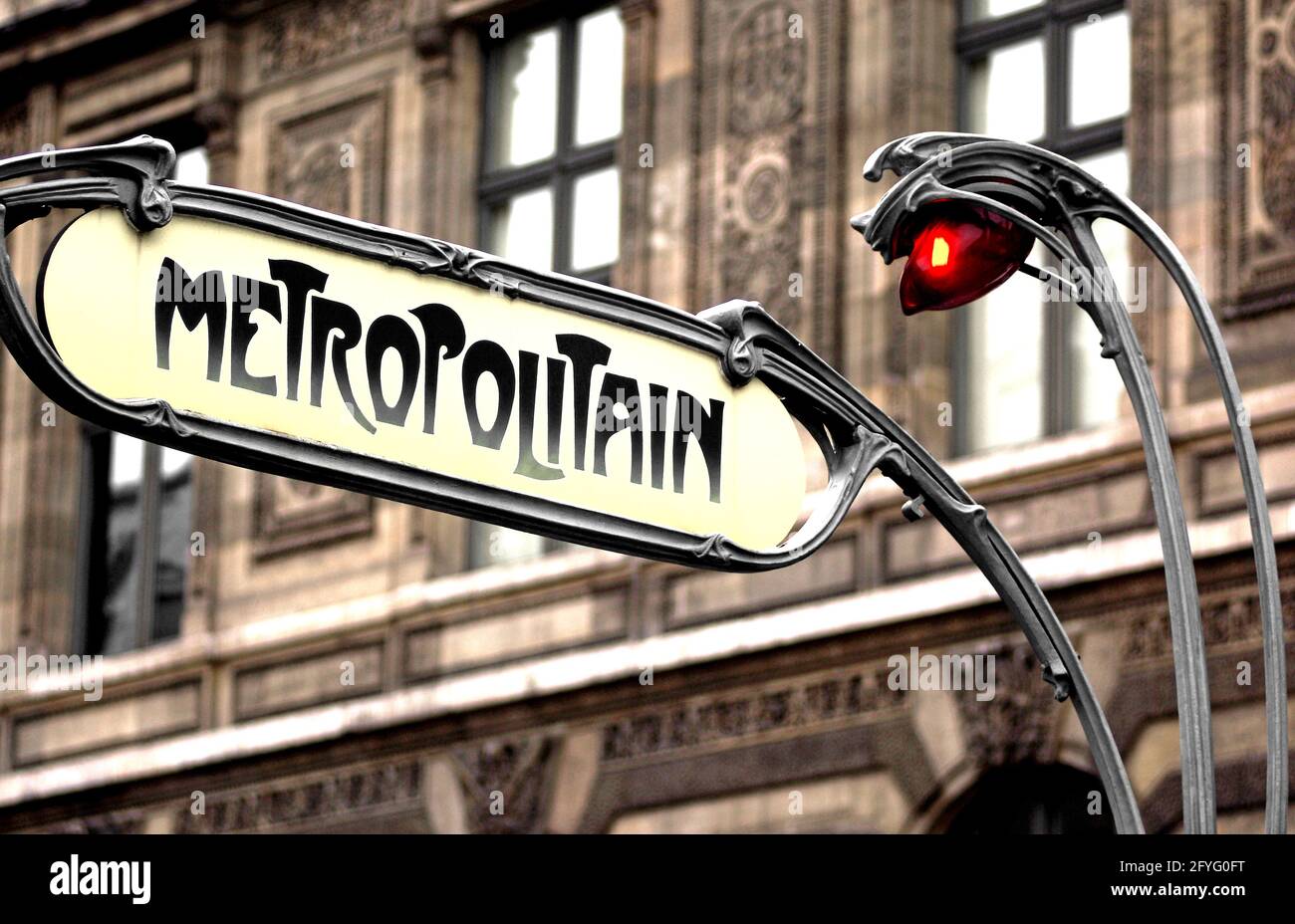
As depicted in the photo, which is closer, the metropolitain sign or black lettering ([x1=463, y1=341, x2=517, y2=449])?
the metropolitain sign

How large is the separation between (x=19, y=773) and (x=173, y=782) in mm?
1889

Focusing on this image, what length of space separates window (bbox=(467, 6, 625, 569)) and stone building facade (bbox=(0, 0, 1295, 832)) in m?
0.06

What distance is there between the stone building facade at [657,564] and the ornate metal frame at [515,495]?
8.09 metres

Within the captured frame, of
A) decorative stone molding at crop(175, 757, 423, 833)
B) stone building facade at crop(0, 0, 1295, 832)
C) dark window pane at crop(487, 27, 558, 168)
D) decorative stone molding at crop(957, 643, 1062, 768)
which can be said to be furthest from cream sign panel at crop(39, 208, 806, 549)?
dark window pane at crop(487, 27, 558, 168)

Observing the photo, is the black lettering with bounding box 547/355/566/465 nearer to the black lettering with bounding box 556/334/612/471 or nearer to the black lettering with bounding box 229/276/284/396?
the black lettering with bounding box 556/334/612/471

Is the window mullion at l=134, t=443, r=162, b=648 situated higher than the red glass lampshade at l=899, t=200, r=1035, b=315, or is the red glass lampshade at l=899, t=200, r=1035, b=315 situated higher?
the window mullion at l=134, t=443, r=162, b=648

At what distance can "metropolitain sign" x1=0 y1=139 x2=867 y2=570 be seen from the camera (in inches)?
251

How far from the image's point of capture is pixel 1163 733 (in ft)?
54.9

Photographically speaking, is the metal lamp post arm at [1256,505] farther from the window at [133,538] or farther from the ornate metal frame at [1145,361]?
the window at [133,538]

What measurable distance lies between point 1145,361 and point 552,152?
1347 centimetres

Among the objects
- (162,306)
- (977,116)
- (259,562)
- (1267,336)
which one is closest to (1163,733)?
(1267,336)

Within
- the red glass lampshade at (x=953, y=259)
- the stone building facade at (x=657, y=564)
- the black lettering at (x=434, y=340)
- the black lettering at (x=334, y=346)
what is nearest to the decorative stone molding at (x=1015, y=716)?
the stone building facade at (x=657, y=564)

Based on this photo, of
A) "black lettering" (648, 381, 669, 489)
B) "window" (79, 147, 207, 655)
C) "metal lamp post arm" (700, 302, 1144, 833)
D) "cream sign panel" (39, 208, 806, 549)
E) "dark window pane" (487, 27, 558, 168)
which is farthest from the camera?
"window" (79, 147, 207, 655)

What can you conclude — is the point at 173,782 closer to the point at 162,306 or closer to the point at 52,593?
the point at 52,593
